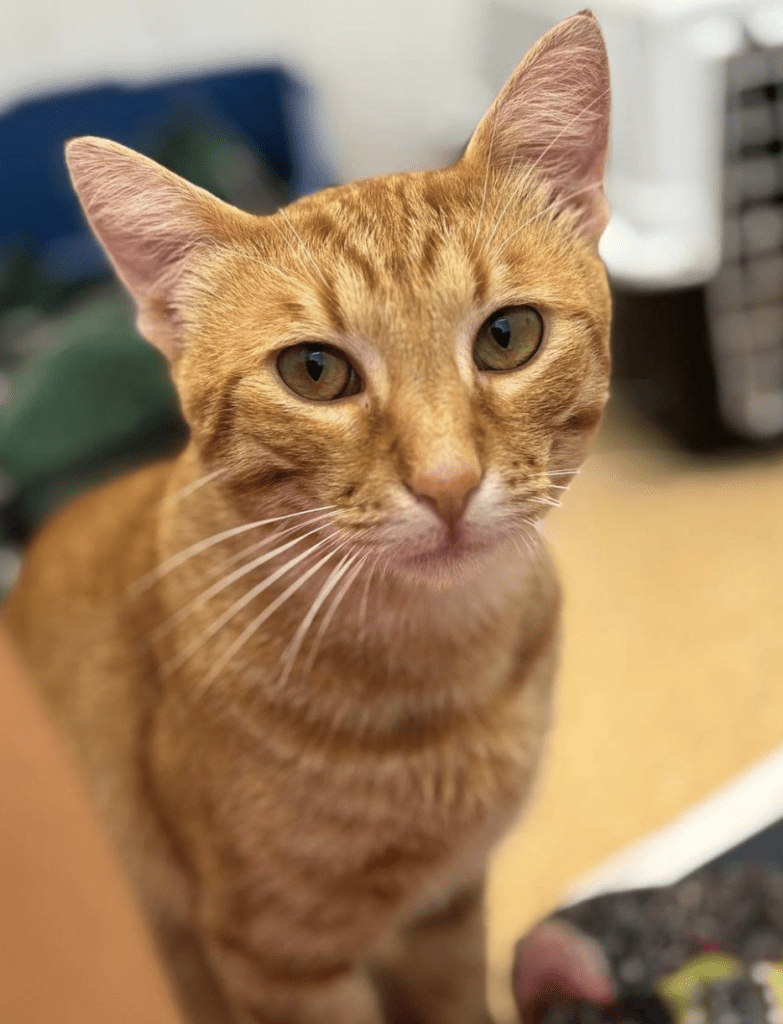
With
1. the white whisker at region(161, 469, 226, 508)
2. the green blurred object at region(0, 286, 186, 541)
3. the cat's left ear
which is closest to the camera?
the cat's left ear

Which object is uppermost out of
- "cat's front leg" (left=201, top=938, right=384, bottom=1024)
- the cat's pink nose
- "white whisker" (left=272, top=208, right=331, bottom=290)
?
"white whisker" (left=272, top=208, right=331, bottom=290)

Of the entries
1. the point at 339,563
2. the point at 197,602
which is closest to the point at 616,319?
the point at 339,563

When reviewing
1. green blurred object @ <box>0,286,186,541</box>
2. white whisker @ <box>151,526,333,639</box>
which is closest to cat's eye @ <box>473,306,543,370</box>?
Result: white whisker @ <box>151,526,333,639</box>

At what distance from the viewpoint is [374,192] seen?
46 centimetres

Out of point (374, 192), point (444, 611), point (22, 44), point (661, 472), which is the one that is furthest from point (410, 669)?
point (22, 44)

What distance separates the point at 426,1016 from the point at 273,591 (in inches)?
18.2

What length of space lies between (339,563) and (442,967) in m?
0.49

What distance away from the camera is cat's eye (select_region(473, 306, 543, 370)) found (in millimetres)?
457

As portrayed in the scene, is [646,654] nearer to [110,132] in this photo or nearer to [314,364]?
[314,364]

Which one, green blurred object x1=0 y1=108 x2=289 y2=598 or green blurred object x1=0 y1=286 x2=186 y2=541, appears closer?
green blurred object x1=0 y1=108 x2=289 y2=598

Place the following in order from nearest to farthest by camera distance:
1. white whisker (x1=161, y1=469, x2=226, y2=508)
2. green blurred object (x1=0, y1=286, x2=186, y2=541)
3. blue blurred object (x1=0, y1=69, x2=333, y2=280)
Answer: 1. white whisker (x1=161, y1=469, x2=226, y2=508)
2. blue blurred object (x1=0, y1=69, x2=333, y2=280)
3. green blurred object (x1=0, y1=286, x2=186, y2=541)

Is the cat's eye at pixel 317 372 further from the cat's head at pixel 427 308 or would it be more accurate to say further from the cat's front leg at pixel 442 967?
the cat's front leg at pixel 442 967

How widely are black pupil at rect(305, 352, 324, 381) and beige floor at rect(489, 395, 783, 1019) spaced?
16cm

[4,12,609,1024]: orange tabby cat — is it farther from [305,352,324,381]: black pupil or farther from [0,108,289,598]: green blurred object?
[0,108,289,598]: green blurred object
